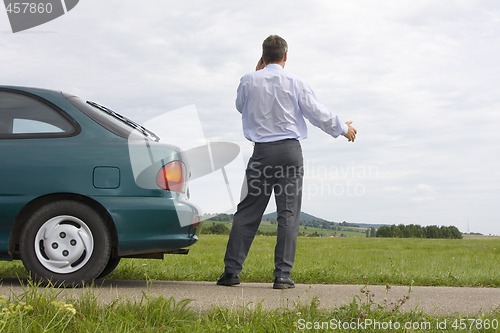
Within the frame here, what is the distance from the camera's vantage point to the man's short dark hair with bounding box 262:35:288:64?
19.4ft

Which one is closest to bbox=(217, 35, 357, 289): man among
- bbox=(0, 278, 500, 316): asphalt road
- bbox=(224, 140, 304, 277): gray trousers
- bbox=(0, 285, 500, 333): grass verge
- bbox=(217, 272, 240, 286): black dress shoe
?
bbox=(224, 140, 304, 277): gray trousers

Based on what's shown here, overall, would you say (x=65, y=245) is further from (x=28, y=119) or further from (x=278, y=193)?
(x=278, y=193)

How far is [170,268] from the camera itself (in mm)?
7668

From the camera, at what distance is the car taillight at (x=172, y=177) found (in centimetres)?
552

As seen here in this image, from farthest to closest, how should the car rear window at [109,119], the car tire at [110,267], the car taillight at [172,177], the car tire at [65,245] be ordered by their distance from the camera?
the car tire at [110,267] < the car rear window at [109,119] < the car taillight at [172,177] < the car tire at [65,245]

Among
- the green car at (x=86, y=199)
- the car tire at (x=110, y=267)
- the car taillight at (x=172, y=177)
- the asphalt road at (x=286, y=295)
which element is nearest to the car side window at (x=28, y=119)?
the green car at (x=86, y=199)

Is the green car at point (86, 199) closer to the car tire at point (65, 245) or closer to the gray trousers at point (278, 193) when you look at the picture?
the car tire at point (65, 245)

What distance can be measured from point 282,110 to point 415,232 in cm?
3069

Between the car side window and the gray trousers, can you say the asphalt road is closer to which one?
the gray trousers

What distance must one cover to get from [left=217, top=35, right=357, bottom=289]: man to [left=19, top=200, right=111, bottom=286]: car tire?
47.8 inches

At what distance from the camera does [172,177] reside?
18.3 feet

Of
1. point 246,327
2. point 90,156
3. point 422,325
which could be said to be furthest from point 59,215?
point 422,325

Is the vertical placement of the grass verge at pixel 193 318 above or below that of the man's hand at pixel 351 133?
below

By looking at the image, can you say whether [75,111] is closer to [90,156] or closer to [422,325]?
[90,156]
